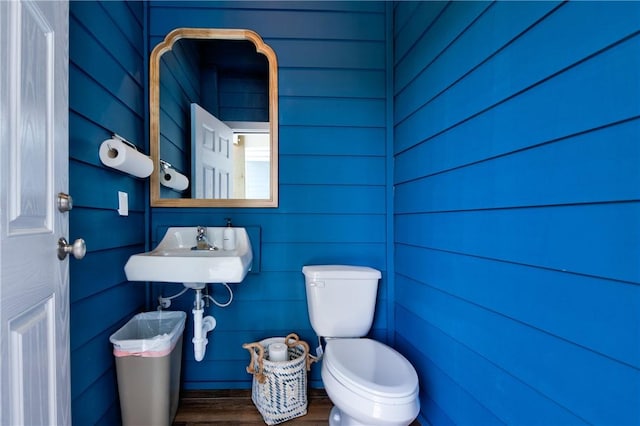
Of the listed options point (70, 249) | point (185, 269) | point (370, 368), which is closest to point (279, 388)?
point (370, 368)

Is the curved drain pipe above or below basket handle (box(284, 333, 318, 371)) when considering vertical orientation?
above

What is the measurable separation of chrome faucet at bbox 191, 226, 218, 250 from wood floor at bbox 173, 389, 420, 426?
0.81 metres

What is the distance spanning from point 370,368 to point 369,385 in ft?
1.19

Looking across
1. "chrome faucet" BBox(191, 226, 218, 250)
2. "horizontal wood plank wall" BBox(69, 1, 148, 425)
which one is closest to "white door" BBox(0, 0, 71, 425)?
"horizontal wood plank wall" BBox(69, 1, 148, 425)

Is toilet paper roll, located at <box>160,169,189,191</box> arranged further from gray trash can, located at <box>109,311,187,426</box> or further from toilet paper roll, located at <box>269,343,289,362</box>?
toilet paper roll, located at <box>269,343,289,362</box>

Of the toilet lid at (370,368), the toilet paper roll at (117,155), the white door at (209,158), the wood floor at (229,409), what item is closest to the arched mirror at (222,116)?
the white door at (209,158)

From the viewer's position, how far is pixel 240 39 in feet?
5.61

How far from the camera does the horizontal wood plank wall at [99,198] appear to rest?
1.07m

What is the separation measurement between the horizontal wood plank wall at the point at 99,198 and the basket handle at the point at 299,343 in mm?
784

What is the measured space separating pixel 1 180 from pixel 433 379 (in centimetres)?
153

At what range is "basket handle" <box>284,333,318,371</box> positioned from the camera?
5.11 feet

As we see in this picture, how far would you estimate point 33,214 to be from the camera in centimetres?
71

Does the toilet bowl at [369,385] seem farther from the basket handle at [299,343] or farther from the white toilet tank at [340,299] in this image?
the basket handle at [299,343]

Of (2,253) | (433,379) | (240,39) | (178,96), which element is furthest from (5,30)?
(433,379)
